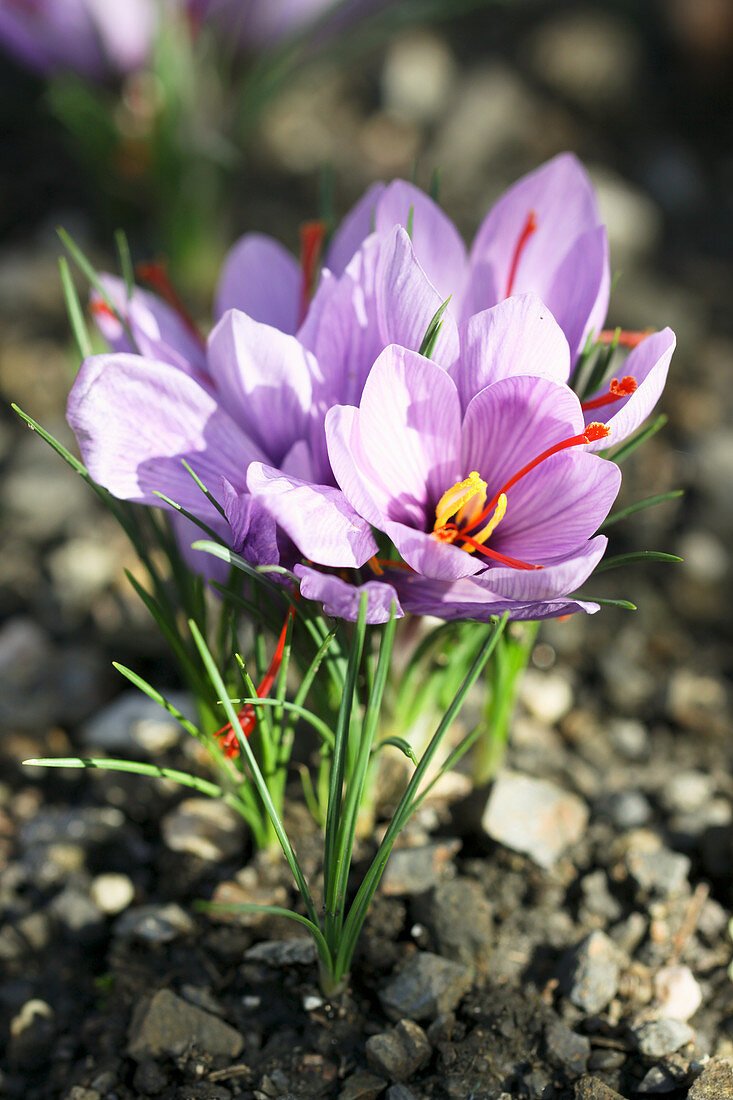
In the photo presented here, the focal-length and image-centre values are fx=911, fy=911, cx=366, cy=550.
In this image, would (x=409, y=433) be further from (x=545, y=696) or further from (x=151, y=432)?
(x=545, y=696)

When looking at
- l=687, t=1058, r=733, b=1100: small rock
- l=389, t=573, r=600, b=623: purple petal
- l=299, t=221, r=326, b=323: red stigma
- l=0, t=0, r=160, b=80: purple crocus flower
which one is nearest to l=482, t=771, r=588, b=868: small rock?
l=687, t=1058, r=733, b=1100: small rock

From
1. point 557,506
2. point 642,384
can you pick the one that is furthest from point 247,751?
point 642,384

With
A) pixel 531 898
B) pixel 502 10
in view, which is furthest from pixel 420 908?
pixel 502 10

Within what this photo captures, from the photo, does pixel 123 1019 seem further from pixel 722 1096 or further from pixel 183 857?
pixel 722 1096

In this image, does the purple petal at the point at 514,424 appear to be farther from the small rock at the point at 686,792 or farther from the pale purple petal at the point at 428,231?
the small rock at the point at 686,792

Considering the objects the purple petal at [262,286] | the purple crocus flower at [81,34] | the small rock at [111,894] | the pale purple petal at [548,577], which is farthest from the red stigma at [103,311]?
the purple crocus flower at [81,34]

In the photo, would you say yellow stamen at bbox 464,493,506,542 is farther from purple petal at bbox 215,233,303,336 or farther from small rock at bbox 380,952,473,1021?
small rock at bbox 380,952,473,1021
